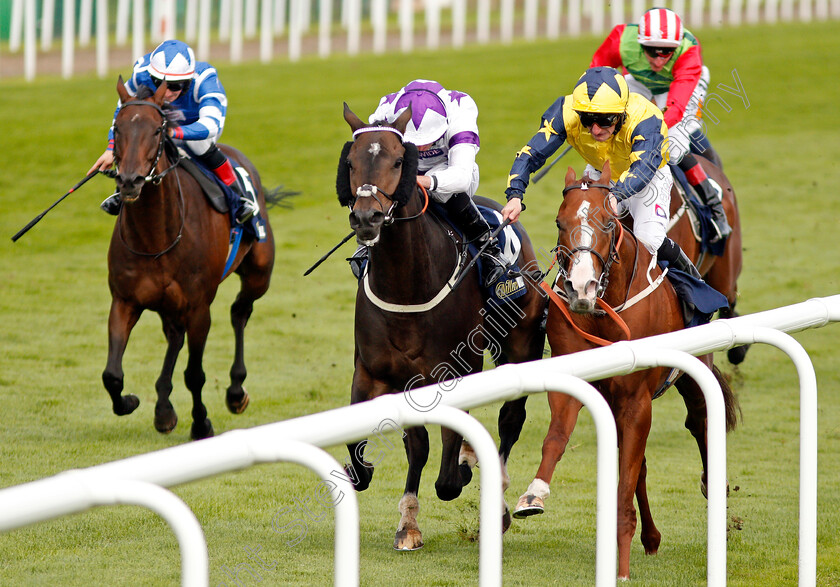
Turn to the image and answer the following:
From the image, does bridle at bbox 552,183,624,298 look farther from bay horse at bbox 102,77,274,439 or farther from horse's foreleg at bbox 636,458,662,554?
bay horse at bbox 102,77,274,439

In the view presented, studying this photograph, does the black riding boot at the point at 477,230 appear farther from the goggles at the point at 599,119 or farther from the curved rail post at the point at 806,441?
the curved rail post at the point at 806,441

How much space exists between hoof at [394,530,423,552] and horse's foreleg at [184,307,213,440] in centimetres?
213

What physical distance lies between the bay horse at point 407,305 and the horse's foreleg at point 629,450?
2.17 ft

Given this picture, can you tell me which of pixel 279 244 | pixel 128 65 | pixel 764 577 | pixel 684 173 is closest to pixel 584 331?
pixel 764 577

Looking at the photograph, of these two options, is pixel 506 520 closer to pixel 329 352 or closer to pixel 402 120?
pixel 402 120

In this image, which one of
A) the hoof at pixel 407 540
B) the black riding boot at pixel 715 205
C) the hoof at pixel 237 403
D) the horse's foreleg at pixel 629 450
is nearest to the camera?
the horse's foreleg at pixel 629 450

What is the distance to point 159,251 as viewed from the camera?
5.85 metres

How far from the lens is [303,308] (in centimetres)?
995

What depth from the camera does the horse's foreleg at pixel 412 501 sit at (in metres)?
4.44

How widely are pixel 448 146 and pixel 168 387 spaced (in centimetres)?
231

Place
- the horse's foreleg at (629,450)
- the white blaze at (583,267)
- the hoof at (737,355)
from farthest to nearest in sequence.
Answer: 1. the hoof at (737,355)
2. the horse's foreleg at (629,450)
3. the white blaze at (583,267)

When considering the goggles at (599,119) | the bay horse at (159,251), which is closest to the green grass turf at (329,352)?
the bay horse at (159,251)

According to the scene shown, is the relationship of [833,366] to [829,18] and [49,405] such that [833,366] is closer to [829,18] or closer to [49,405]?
[49,405]

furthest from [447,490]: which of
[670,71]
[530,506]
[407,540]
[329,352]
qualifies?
[329,352]
